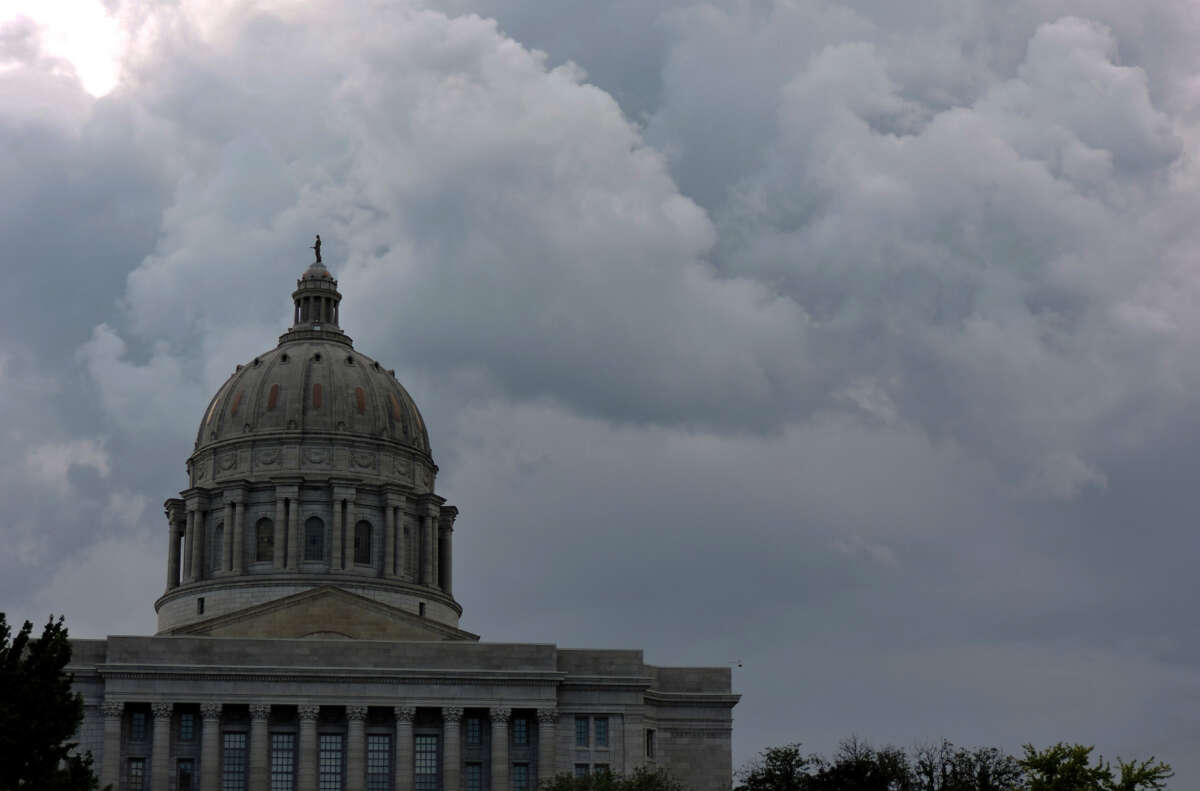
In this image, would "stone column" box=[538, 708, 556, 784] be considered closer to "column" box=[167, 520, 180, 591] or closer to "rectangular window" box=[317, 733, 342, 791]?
"rectangular window" box=[317, 733, 342, 791]

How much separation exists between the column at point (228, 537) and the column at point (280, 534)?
2.58 meters

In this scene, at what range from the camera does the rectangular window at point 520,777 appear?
4154 inches

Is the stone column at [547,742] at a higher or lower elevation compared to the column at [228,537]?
lower

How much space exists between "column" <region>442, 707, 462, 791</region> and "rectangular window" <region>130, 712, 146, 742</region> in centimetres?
1494

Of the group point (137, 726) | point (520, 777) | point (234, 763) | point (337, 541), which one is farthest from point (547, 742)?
point (337, 541)

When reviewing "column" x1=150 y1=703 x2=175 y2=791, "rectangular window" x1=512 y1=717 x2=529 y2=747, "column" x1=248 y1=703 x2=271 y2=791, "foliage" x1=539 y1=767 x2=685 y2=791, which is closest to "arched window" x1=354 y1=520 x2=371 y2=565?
"column" x1=248 y1=703 x2=271 y2=791

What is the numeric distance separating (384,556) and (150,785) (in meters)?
23.3

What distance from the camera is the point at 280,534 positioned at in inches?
4692

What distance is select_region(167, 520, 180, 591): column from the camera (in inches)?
4870

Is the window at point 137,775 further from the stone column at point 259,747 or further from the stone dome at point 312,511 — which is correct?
the stone dome at point 312,511

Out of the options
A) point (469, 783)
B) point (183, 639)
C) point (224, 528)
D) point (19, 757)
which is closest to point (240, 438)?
point (224, 528)

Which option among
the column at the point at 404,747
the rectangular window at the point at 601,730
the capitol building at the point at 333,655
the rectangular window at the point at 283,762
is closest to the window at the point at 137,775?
the capitol building at the point at 333,655

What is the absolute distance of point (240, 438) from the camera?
405ft

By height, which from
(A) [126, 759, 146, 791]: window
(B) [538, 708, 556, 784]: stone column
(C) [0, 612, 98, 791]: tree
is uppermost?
(B) [538, 708, 556, 784]: stone column
